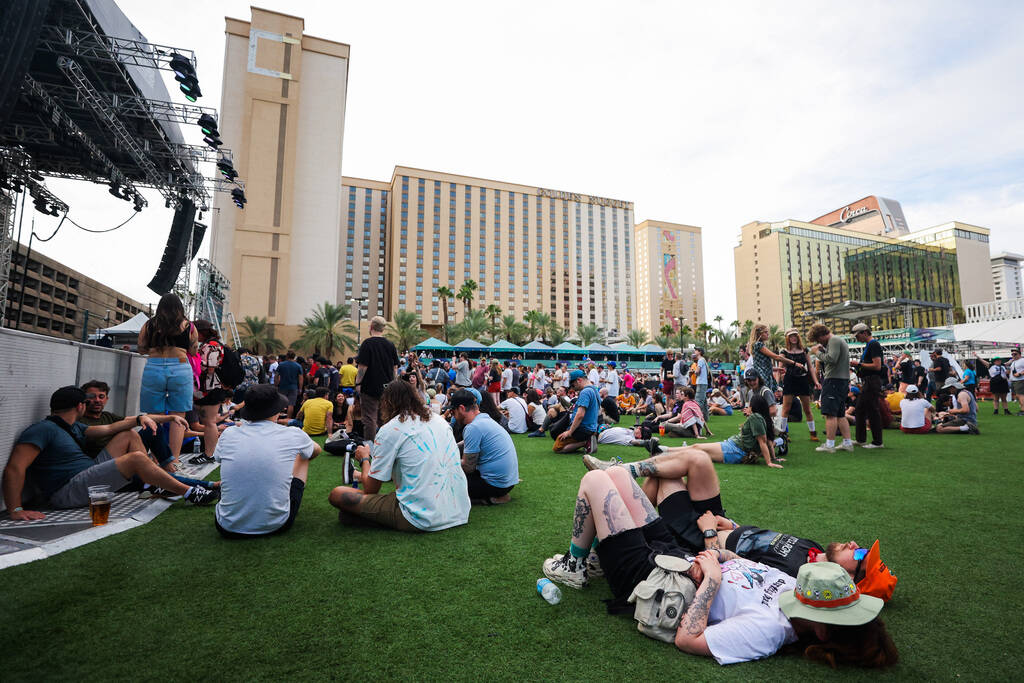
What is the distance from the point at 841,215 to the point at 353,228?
115350 millimetres

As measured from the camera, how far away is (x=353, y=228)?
97.2 m

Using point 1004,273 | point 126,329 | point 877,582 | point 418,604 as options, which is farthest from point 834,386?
point 1004,273

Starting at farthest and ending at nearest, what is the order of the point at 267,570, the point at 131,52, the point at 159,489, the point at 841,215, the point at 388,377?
the point at 841,215, the point at 131,52, the point at 388,377, the point at 159,489, the point at 267,570

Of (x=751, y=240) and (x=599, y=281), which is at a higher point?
(x=751, y=240)

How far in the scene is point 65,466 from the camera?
159 inches

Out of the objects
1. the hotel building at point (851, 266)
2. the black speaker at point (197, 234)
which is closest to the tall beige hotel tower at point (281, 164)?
the black speaker at point (197, 234)

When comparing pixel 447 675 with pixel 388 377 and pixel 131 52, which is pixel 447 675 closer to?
pixel 388 377

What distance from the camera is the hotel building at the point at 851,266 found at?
292 feet

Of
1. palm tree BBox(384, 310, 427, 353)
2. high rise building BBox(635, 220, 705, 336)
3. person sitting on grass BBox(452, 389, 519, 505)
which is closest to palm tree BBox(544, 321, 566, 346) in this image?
palm tree BBox(384, 310, 427, 353)

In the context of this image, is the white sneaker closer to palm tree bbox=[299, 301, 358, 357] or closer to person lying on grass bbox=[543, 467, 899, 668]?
person lying on grass bbox=[543, 467, 899, 668]

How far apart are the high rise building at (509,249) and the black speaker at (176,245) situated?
64829mm

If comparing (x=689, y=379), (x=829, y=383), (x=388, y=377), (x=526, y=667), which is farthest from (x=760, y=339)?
(x=526, y=667)

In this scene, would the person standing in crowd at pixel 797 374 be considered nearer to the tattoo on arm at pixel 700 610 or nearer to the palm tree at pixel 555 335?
the tattoo on arm at pixel 700 610

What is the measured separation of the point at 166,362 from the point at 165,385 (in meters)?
0.24
